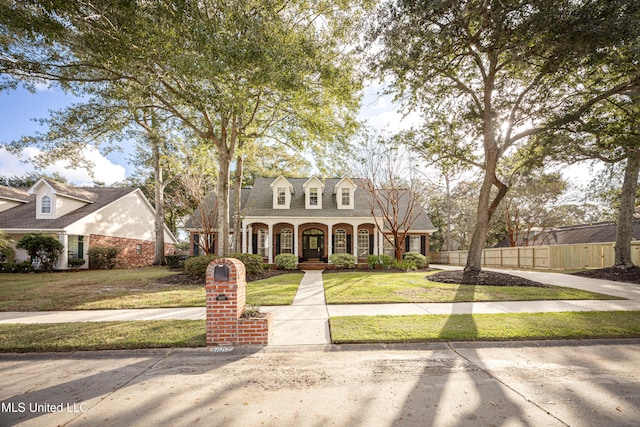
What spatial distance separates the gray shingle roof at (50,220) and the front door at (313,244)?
14.6m

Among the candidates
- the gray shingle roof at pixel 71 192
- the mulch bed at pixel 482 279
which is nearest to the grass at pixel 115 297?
the mulch bed at pixel 482 279

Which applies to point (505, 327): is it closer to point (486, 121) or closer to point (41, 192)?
point (486, 121)

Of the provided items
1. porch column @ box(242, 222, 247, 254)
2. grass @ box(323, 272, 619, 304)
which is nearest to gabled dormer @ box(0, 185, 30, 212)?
porch column @ box(242, 222, 247, 254)

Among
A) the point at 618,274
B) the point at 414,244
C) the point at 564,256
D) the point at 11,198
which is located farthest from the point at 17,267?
the point at 564,256

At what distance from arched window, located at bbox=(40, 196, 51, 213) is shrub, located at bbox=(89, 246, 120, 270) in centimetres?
359

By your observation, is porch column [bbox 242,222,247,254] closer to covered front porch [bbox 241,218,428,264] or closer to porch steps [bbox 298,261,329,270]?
covered front porch [bbox 241,218,428,264]

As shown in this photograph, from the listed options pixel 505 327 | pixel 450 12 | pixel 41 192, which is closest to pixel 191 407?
pixel 505 327

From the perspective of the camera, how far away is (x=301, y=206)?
2083 centimetres

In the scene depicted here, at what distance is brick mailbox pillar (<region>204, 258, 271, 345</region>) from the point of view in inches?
187

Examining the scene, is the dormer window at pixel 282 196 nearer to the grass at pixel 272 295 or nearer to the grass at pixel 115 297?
the grass at pixel 115 297

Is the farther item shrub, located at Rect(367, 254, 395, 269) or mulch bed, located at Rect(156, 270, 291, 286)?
shrub, located at Rect(367, 254, 395, 269)

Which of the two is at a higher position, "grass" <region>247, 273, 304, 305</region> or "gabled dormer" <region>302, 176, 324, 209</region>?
"gabled dormer" <region>302, 176, 324, 209</region>

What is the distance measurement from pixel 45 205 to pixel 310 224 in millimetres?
17160

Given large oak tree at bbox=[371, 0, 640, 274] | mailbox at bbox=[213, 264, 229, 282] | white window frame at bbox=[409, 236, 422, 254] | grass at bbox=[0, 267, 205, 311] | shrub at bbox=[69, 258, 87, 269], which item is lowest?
shrub at bbox=[69, 258, 87, 269]
